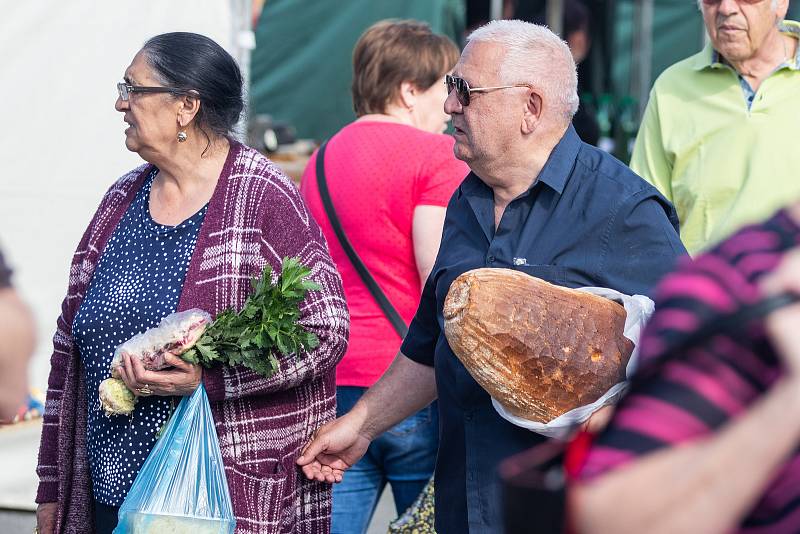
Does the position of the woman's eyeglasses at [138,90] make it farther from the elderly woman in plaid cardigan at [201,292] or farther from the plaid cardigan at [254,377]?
the plaid cardigan at [254,377]

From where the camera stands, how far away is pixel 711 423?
1.17 m

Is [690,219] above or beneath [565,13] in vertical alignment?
beneath

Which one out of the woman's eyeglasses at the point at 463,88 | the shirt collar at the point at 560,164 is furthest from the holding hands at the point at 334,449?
the woman's eyeglasses at the point at 463,88

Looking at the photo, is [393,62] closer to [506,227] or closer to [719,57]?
[719,57]

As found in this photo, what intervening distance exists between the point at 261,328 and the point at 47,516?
0.94m

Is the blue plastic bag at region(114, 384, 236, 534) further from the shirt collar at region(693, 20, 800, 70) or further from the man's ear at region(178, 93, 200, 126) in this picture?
the shirt collar at region(693, 20, 800, 70)

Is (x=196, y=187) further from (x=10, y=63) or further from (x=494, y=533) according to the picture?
(x=10, y=63)

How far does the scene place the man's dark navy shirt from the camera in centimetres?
252

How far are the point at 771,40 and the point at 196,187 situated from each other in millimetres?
2055

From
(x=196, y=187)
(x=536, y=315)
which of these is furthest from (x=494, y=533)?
(x=196, y=187)

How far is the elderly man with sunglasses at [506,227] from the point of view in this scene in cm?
254

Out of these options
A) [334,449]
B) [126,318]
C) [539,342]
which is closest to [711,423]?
[539,342]

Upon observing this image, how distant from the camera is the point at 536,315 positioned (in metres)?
2.26

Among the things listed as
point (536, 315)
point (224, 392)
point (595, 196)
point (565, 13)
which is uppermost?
point (565, 13)
